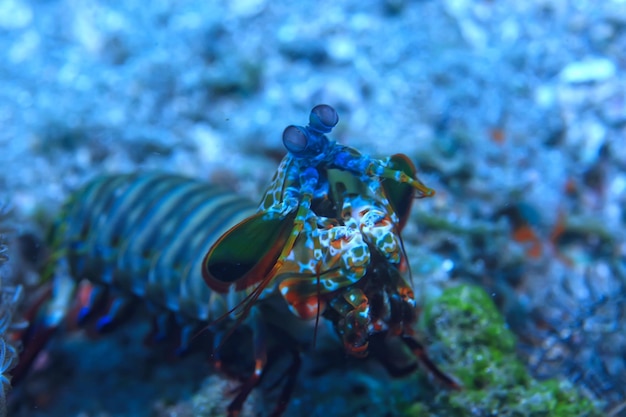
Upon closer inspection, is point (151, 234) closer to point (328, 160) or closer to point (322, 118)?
point (328, 160)

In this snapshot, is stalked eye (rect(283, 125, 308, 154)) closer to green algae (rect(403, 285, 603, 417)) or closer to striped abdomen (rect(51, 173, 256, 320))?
striped abdomen (rect(51, 173, 256, 320))

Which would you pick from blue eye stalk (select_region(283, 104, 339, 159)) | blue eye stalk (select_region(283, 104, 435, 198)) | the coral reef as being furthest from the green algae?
the coral reef

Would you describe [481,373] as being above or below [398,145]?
below

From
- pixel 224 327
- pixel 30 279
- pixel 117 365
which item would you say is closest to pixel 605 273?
pixel 224 327

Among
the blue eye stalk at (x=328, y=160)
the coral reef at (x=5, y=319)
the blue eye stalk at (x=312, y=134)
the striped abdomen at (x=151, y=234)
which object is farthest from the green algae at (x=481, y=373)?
the coral reef at (x=5, y=319)

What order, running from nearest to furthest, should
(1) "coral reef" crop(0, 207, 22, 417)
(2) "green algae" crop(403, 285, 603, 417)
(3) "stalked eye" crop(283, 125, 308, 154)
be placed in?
(3) "stalked eye" crop(283, 125, 308, 154), (1) "coral reef" crop(0, 207, 22, 417), (2) "green algae" crop(403, 285, 603, 417)

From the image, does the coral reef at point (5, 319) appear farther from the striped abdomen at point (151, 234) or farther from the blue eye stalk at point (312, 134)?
the blue eye stalk at point (312, 134)

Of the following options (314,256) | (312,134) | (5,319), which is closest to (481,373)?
(314,256)

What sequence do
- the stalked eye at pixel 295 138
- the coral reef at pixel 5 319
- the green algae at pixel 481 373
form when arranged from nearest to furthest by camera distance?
the stalked eye at pixel 295 138, the coral reef at pixel 5 319, the green algae at pixel 481 373
